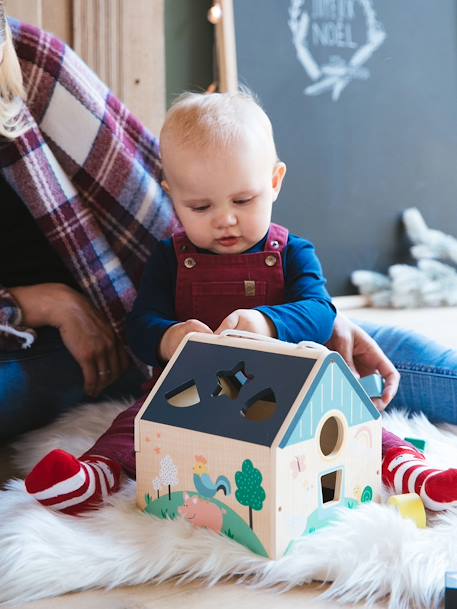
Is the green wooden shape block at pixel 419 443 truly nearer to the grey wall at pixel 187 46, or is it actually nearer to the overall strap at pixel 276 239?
the overall strap at pixel 276 239

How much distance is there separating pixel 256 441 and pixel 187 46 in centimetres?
191

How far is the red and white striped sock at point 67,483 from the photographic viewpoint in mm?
1149

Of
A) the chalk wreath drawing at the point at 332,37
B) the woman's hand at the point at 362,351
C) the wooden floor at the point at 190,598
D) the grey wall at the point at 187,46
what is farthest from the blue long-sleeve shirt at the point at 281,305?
the chalk wreath drawing at the point at 332,37

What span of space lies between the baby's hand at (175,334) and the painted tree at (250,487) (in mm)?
305

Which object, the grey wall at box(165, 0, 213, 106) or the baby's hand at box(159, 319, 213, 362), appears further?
the grey wall at box(165, 0, 213, 106)

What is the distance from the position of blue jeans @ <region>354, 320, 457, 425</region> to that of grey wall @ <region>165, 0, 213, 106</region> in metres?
1.28

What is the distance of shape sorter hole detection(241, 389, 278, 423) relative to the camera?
1.12m

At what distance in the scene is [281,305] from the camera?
1.39 metres

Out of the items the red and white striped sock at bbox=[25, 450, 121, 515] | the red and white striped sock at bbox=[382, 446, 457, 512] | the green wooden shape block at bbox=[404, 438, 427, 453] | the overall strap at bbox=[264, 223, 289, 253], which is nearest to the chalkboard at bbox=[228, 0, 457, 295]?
the overall strap at bbox=[264, 223, 289, 253]

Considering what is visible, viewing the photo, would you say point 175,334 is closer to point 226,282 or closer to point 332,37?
point 226,282

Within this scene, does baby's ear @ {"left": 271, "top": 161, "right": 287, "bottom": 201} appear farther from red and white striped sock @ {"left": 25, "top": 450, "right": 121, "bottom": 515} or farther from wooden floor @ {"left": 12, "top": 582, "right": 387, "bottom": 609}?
wooden floor @ {"left": 12, "top": 582, "right": 387, "bottom": 609}

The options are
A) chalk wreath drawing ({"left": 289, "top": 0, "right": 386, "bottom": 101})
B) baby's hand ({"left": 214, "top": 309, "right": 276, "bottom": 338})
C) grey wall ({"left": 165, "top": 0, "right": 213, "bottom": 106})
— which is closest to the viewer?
baby's hand ({"left": 214, "top": 309, "right": 276, "bottom": 338})

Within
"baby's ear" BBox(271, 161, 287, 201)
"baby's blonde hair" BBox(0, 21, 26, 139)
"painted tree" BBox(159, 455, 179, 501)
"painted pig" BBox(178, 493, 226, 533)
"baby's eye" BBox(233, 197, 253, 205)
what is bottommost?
"painted pig" BBox(178, 493, 226, 533)

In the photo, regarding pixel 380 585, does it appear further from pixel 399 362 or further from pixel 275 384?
pixel 399 362
